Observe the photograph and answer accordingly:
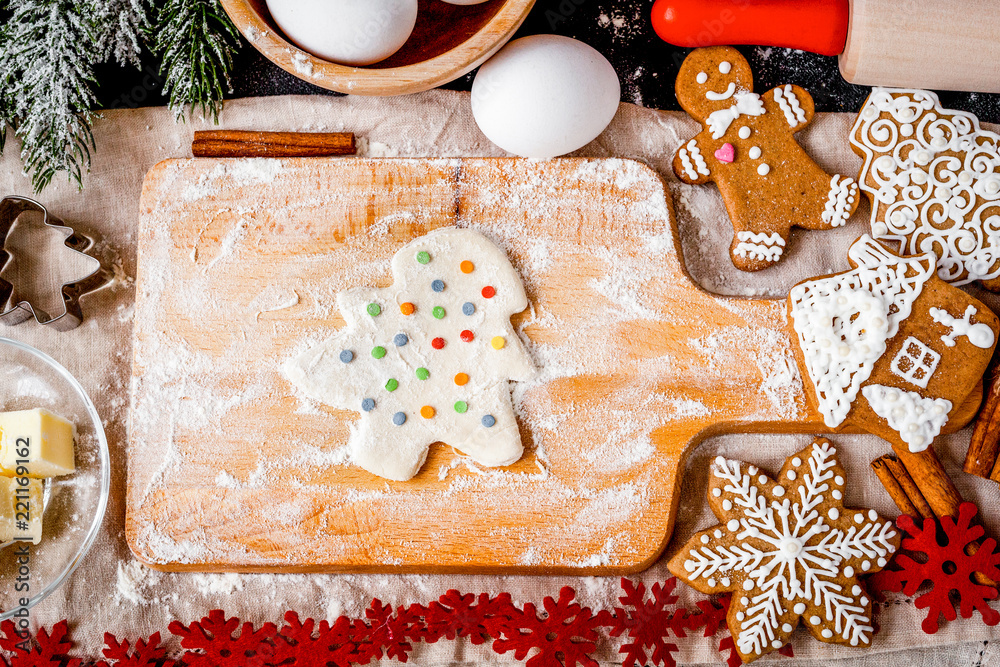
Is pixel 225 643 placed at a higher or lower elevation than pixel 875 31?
lower

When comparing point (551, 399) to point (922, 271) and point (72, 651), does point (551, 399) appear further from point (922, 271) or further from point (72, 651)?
point (72, 651)

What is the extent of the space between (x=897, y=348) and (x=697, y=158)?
404mm

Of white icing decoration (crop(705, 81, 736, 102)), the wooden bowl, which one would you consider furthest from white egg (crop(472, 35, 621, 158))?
white icing decoration (crop(705, 81, 736, 102))

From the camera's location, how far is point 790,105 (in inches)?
43.9

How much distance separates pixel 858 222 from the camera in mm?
1126

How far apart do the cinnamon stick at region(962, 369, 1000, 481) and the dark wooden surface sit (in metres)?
0.46

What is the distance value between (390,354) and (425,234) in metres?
0.19

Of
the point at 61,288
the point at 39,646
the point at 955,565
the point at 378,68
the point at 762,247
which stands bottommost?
the point at 39,646

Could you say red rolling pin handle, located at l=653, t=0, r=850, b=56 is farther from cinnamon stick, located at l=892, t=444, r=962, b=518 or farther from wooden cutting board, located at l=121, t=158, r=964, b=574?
cinnamon stick, located at l=892, t=444, r=962, b=518

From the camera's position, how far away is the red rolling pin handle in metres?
1.08

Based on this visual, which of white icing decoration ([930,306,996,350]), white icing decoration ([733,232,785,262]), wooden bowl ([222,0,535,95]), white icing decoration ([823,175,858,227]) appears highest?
wooden bowl ([222,0,535,95])

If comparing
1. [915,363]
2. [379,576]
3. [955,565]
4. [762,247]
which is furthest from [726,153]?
[379,576]

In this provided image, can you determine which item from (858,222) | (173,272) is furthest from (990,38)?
(173,272)

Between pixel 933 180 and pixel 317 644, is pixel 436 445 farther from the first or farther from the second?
→ pixel 933 180
